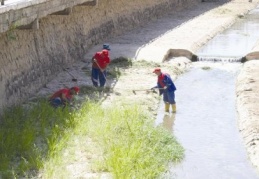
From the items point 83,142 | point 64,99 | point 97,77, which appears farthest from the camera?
point 97,77

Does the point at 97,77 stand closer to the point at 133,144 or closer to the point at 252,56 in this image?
the point at 133,144

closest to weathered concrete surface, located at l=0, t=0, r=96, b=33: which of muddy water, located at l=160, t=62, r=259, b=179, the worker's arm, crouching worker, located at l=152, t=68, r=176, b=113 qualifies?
the worker's arm

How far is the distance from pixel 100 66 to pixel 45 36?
7.17 ft

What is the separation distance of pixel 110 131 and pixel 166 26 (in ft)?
53.7

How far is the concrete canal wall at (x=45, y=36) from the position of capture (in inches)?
501

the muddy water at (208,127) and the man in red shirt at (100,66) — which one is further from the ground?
the man in red shirt at (100,66)

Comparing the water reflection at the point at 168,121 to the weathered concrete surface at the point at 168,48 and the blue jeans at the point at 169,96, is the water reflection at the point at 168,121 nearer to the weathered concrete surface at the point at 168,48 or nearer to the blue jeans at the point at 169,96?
the blue jeans at the point at 169,96

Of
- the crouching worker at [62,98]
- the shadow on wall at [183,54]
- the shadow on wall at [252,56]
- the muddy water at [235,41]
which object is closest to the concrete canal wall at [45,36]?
the crouching worker at [62,98]

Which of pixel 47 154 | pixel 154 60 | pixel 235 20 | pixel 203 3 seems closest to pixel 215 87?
pixel 154 60

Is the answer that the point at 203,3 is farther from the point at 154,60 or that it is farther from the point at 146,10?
the point at 154,60

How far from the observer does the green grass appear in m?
9.23

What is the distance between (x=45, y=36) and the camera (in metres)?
15.7

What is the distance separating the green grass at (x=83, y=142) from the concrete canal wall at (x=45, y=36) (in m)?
1.13

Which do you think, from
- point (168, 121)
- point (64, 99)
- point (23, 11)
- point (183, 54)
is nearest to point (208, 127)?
point (168, 121)
